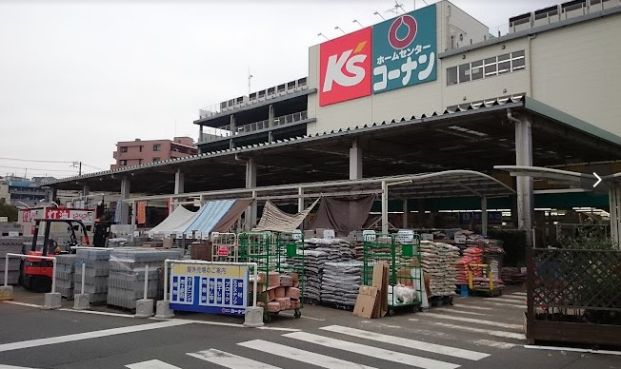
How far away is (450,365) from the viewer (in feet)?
23.6

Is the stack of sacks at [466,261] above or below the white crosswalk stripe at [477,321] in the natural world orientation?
above

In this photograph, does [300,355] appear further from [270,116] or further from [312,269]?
[270,116]

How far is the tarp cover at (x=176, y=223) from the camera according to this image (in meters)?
23.9

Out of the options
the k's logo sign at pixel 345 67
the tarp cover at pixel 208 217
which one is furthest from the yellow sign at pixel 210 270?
the k's logo sign at pixel 345 67

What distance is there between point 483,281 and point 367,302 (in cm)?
575

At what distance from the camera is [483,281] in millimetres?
15523

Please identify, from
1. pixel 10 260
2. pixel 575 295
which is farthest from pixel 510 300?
pixel 10 260

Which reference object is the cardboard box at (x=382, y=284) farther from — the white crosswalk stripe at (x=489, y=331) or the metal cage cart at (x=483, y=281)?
the metal cage cart at (x=483, y=281)

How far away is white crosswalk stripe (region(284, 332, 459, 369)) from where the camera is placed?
285 inches

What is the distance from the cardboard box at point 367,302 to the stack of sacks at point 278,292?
144cm

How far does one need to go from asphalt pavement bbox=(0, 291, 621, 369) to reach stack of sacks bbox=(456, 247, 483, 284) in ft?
12.6

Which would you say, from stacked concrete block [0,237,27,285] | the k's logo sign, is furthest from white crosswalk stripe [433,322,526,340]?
the k's logo sign

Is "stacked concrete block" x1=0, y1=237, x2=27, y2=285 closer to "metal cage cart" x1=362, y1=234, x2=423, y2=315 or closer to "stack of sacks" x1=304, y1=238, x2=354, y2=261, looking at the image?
"stack of sacks" x1=304, y1=238, x2=354, y2=261

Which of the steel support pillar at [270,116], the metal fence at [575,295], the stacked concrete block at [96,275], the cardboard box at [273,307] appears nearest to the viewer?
the metal fence at [575,295]
